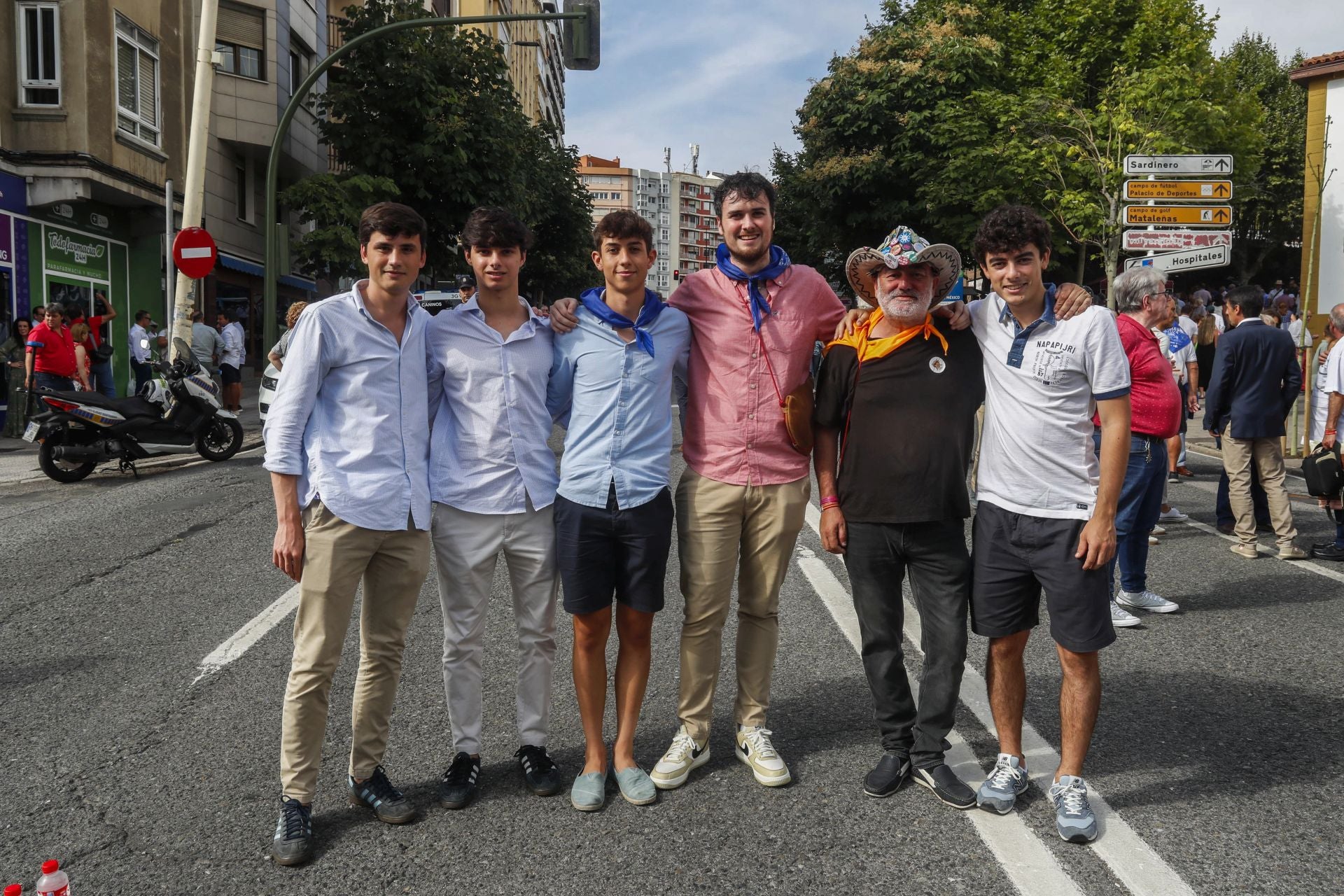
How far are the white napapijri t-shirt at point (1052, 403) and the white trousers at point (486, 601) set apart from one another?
157 cm

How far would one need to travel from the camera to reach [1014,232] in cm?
357

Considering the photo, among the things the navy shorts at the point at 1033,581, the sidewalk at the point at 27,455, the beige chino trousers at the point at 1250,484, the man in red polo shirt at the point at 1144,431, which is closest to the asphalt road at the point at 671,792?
the man in red polo shirt at the point at 1144,431

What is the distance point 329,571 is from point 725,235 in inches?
70.4

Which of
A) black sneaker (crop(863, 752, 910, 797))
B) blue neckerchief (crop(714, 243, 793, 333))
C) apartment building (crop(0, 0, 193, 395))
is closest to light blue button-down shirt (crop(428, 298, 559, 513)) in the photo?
blue neckerchief (crop(714, 243, 793, 333))

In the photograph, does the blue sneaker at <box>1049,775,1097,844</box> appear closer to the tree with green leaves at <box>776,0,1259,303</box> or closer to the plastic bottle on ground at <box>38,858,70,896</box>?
the plastic bottle on ground at <box>38,858,70,896</box>

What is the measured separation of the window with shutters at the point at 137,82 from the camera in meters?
19.8

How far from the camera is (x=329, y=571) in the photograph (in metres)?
3.42

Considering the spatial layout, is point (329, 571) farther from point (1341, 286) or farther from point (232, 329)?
point (1341, 286)

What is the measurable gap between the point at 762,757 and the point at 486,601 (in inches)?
43.1

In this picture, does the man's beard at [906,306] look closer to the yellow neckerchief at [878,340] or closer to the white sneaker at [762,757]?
the yellow neckerchief at [878,340]

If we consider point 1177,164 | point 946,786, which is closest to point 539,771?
point 946,786

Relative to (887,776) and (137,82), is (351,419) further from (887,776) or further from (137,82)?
(137,82)

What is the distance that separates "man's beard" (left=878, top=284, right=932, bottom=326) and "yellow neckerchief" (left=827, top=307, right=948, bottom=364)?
1.1 inches

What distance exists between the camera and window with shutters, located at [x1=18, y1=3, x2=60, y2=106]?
17.9 metres
